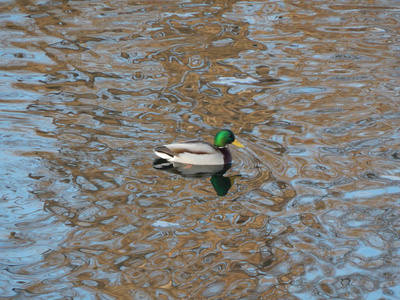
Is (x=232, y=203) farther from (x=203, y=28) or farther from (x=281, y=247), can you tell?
(x=203, y=28)

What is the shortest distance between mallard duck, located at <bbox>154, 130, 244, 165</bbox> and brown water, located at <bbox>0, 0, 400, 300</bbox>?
221 mm

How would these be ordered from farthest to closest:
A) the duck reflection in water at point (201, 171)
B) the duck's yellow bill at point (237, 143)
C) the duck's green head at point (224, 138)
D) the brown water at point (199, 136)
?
1. the duck's yellow bill at point (237, 143)
2. the duck's green head at point (224, 138)
3. the duck reflection in water at point (201, 171)
4. the brown water at point (199, 136)

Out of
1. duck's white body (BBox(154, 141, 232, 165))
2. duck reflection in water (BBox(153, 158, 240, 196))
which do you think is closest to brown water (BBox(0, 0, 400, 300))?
duck reflection in water (BBox(153, 158, 240, 196))

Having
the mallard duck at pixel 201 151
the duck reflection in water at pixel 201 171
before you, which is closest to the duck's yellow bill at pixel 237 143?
the mallard duck at pixel 201 151

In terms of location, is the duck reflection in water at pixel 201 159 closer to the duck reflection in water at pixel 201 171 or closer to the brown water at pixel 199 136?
the duck reflection in water at pixel 201 171

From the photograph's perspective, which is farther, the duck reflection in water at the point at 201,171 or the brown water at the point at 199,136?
the duck reflection in water at the point at 201,171

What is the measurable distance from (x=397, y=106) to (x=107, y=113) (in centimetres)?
384

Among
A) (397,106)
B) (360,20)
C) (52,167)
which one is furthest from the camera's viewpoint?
(360,20)

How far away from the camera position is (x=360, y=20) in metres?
13.1

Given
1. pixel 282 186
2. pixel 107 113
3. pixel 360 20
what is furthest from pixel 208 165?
pixel 360 20

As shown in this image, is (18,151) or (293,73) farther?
(293,73)

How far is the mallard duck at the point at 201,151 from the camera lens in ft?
27.1

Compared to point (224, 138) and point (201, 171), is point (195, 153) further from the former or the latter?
point (224, 138)

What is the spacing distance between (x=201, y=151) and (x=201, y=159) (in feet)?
0.40
